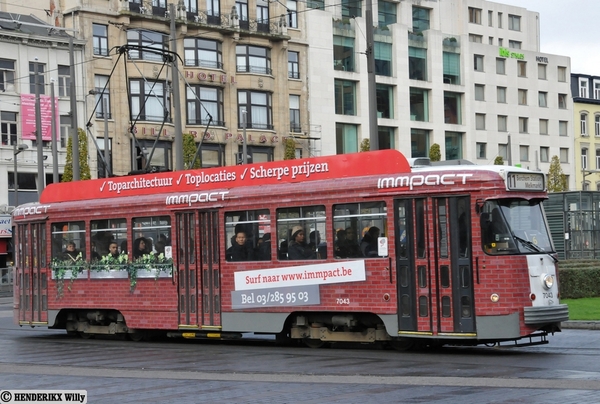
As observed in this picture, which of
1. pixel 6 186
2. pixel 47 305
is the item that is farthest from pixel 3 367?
pixel 6 186

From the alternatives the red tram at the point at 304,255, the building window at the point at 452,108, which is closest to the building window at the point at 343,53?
the building window at the point at 452,108

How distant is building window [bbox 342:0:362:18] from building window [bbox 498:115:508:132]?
46.1 feet

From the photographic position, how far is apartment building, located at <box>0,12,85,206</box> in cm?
5297

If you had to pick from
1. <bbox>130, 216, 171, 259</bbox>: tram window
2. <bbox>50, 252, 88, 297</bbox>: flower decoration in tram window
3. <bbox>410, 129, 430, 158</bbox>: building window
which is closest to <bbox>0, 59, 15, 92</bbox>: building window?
<bbox>410, 129, 430, 158</bbox>: building window

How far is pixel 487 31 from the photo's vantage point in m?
83.4

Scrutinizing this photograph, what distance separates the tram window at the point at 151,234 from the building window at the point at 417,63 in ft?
173

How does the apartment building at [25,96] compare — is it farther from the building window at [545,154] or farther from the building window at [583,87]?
the building window at [583,87]

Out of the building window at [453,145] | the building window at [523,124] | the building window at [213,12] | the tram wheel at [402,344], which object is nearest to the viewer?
the tram wheel at [402,344]

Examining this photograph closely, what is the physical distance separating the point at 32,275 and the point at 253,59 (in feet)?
135

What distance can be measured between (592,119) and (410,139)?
19.7m

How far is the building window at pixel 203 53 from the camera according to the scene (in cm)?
5978

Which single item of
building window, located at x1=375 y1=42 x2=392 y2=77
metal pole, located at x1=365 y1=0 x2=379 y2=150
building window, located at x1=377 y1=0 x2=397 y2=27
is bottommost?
metal pole, located at x1=365 y1=0 x2=379 y2=150

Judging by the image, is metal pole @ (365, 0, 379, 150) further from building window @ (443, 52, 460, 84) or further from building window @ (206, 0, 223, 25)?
building window @ (443, 52, 460, 84)

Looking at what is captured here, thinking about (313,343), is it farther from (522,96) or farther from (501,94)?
(522,96)
